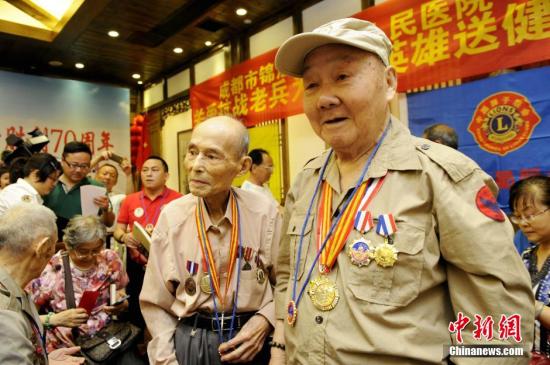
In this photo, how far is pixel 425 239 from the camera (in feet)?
3.21

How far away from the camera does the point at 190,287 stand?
5.03ft

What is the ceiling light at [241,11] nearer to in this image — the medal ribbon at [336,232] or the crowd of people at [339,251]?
the crowd of people at [339,251]

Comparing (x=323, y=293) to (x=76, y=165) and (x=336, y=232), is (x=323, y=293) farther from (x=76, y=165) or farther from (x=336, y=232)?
(x=76, y=165)

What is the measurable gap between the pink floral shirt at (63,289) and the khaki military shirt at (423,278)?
1.85 meters

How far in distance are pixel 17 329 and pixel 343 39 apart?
1473 mm

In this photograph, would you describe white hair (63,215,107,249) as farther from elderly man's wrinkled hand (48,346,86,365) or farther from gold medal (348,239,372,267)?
gold medal (348,239,372,267)

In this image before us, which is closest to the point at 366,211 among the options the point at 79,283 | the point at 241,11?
the point at 79,283

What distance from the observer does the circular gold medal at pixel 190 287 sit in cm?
153

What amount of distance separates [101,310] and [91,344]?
26cm

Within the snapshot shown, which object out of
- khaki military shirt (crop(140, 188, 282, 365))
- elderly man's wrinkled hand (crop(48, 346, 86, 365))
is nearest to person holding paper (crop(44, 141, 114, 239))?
elderly man's wrinkled hand (crop(48, 346, 86, 365))

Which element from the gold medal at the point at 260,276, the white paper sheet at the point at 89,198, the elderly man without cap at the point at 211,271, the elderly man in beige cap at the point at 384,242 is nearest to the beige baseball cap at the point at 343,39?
the elderly man in beige cap at the point at 384,242

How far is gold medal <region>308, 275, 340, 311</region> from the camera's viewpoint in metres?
1.04

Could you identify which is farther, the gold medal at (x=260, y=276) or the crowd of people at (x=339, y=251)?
the gold medal at (x=260, y=276)

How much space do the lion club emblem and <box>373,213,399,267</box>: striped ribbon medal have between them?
2.59 m
